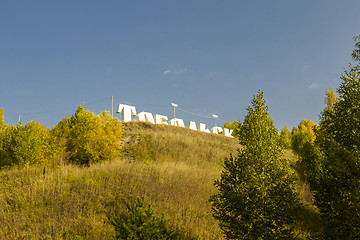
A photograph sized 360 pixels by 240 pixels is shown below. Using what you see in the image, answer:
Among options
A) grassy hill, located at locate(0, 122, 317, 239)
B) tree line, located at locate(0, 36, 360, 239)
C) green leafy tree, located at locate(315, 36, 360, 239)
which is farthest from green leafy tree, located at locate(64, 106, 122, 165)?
green leafy tree, located at locate(315, 36, 360, 239)

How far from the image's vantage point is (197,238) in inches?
A: 461

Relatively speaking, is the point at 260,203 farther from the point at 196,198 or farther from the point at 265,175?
the point at 196,198

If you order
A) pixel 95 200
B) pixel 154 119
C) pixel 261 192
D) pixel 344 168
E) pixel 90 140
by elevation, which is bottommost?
pixel 95 200

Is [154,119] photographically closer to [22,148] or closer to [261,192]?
[22,148]

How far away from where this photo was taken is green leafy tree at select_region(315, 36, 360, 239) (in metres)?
7.67

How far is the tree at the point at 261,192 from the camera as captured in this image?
8.33 m

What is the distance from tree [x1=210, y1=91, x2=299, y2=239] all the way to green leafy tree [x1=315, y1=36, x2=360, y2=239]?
1.33 meters

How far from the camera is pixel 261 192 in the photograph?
328 inches

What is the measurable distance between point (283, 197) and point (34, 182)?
1562cm

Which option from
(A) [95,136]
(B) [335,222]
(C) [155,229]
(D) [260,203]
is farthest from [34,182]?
(B) [335,222]

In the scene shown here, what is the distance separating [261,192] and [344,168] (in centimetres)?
280

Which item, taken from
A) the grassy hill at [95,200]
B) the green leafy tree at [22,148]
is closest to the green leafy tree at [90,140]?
the green leafy tree at [22,148]

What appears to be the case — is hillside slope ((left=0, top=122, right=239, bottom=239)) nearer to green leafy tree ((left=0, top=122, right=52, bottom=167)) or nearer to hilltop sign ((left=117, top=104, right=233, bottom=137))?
green leafy tree ((left=0, top=122, right=52, bottom=167))

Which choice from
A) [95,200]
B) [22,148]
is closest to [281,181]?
[95,200]
